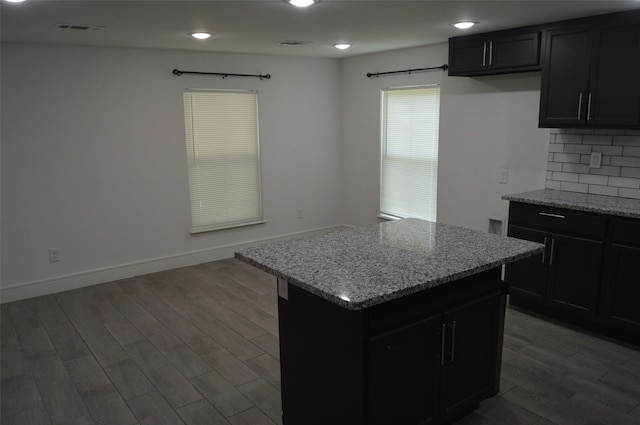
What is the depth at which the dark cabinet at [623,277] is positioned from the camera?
319 cm

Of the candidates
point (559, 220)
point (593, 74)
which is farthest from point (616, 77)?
point (559, 220)

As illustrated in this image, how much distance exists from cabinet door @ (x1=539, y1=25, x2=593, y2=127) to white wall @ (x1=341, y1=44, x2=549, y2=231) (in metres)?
0.35

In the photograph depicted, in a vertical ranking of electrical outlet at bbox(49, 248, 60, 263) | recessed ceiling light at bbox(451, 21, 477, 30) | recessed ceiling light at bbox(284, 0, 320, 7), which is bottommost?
electrical outlet at bbox(49, 248, 60, 263)

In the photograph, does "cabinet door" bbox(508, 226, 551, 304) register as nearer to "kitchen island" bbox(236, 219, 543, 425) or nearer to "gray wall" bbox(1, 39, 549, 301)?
"gray wall" bbox(1, 39, 549, 301)

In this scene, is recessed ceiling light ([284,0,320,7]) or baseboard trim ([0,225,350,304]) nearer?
recessed ceiling light ([284,0,320,7])

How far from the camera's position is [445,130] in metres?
4.86

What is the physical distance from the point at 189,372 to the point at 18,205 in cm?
237

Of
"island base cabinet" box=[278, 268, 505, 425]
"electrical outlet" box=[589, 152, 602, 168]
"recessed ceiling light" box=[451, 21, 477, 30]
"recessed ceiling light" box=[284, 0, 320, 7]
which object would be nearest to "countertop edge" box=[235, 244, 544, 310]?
"island base cabinet" box=[278, 268, 505, 425]

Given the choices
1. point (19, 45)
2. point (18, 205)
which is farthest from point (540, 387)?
point (19, 45)

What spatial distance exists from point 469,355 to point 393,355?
0.56m

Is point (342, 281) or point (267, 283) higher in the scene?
point (342, 281)

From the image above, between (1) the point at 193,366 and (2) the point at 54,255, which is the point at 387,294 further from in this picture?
(2) the point at 54,255

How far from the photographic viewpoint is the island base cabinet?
79.6 inches

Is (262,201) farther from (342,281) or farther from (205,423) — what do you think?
(342,281)
